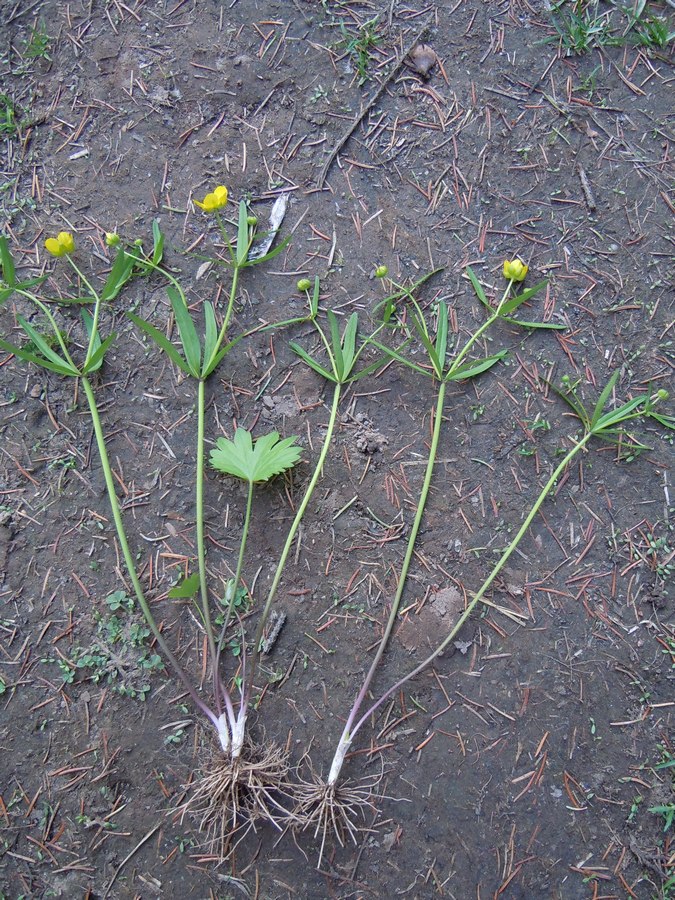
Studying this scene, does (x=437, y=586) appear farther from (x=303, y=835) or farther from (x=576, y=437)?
(x=303, y=835)

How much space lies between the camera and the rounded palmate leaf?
1991 mm

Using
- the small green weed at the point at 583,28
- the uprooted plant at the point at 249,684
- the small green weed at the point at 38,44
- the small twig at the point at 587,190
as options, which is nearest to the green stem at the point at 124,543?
the uprooted plant at the point at 249,684

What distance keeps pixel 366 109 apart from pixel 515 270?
893 mm

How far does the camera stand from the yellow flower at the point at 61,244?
2.14 m

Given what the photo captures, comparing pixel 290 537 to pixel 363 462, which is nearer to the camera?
pixel 290 537

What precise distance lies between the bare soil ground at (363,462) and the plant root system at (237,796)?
0.07 m

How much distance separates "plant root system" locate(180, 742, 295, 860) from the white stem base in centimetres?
13

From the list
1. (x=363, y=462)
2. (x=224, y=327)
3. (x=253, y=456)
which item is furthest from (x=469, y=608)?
(x=224, y=327)

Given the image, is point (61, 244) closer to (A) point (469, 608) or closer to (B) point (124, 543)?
(B) point (124, 543)

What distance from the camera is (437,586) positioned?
6.79ft

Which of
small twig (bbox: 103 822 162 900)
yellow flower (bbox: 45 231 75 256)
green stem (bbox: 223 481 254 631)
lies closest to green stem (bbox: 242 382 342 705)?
green stem (bbox: 223 481 254 631)

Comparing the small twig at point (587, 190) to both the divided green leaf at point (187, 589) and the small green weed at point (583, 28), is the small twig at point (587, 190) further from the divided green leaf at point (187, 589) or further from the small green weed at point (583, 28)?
the divided green leaf at point (187, 589)

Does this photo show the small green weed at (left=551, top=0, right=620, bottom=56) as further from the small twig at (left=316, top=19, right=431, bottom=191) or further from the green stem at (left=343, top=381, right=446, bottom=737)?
the green stem at (left=343, top=381, right=446, bottom=737)

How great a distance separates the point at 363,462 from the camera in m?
2.17
